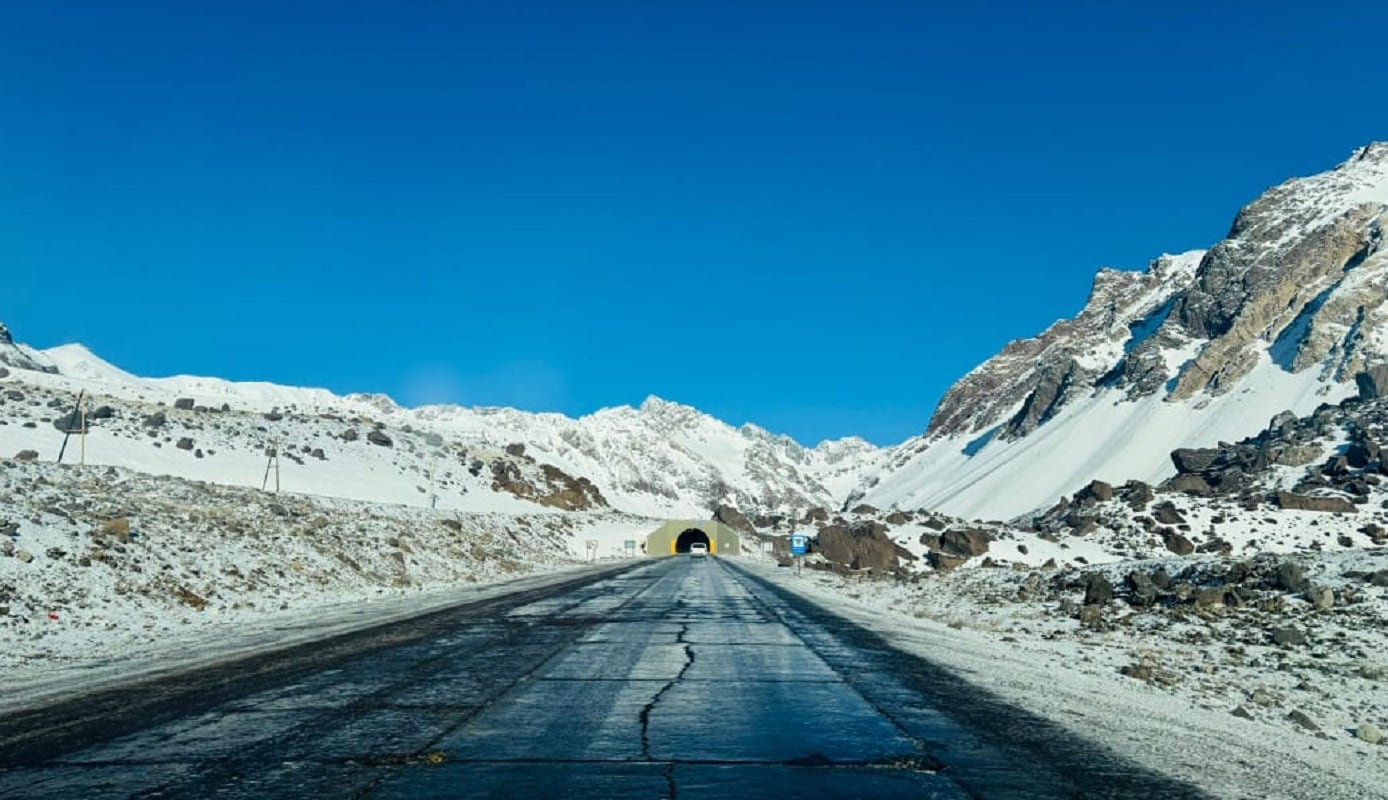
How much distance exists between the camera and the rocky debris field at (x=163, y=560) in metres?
18.5

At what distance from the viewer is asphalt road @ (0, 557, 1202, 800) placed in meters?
6.77

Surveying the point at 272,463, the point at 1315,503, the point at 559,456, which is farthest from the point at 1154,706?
the point at 559,456

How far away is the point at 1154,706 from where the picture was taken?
11.8 metres

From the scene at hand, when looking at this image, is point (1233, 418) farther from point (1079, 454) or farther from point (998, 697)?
point (998, 697)

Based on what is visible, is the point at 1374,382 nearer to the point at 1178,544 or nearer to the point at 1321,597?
the point at 1178,544

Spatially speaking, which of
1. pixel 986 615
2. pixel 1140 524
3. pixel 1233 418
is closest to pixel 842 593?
pixel 986 615

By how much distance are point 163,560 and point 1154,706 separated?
882 inches

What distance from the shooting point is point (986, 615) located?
27609mm

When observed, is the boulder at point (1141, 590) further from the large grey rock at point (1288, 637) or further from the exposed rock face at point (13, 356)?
the exposed rock face at point (13, 356)

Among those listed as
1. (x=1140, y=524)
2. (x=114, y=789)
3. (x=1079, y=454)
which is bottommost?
(x=114, y=789)

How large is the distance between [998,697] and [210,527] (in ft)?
83.3

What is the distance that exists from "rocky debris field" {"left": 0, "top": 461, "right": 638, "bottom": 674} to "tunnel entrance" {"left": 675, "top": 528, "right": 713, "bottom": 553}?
87610 mm

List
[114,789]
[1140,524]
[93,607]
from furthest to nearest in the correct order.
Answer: [1140,524]
[93,607]
[114,789]

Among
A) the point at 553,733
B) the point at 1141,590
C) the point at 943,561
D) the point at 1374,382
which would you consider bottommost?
the point at 553,733
